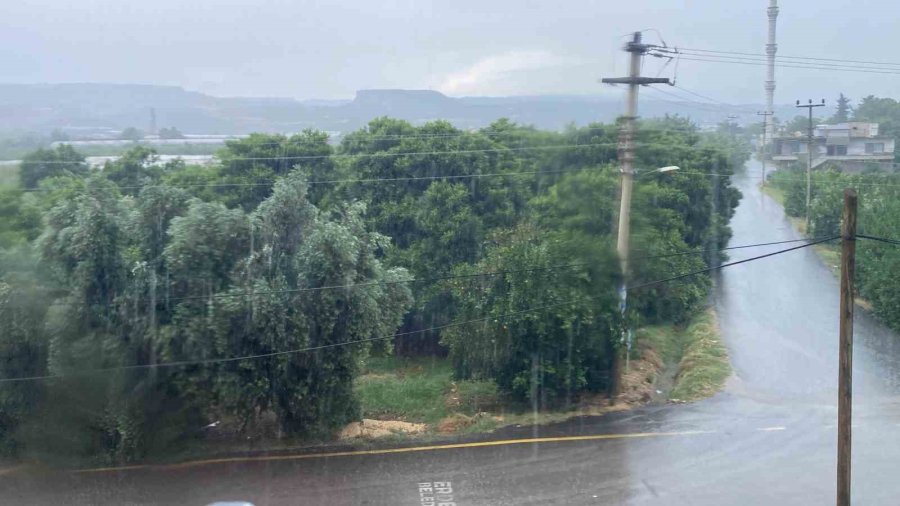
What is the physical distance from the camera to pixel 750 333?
17.8m

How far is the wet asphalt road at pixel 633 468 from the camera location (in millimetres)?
9414

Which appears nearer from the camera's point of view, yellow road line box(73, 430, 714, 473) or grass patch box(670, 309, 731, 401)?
yellow road line box(73, 430, 714, 473)

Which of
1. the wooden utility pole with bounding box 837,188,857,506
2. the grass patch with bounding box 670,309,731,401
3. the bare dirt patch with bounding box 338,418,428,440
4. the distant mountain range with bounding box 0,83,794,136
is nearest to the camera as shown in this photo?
the wooden utility pole with bounding box 837,188,857,506

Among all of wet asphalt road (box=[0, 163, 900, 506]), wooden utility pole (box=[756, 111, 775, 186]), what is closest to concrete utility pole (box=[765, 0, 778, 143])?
wooden utility pole (box=[756, 111, 775, 186])

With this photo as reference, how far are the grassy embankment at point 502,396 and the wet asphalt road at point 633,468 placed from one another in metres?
0.51

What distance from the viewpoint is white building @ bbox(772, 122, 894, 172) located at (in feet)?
94.7

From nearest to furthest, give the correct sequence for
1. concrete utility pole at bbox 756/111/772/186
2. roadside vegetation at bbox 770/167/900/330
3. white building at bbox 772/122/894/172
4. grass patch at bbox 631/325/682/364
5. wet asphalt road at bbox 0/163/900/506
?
wet asphalt road at bbox 0/163/900/506
grass patch at bbox 631/325/682/364
roadside vegetation at bbox 770/167/900/330
concrete utility pole at bbox 756/111/772/186
white building at bbox 772/122/894/172

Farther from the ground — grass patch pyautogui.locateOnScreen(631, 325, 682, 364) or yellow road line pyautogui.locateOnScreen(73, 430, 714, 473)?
grass patch pyautogui.locateOnScreen(631, 325, 682, 364)

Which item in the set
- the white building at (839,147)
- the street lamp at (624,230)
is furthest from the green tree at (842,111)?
the street lamp at (624,230)

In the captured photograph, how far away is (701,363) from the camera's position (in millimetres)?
15312

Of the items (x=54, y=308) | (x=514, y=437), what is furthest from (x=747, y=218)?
(x=54, y=308)

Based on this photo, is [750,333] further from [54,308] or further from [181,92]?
[181,92]

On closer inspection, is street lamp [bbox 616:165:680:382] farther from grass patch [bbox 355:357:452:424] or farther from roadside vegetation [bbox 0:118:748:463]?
grass patch [bbox 355:357:452:424]

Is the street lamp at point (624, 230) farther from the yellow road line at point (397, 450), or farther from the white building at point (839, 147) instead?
the white building at point (839, 147)
